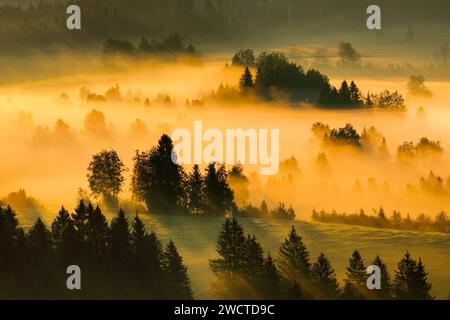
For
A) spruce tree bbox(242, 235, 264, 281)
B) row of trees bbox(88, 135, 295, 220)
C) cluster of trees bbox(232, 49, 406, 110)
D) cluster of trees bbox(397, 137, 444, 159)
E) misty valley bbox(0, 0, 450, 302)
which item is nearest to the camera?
spruce tree bbox(242, 235, 264, 281)

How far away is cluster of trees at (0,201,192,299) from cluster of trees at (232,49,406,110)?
92.3 ft

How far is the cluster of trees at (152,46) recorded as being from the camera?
10750cm

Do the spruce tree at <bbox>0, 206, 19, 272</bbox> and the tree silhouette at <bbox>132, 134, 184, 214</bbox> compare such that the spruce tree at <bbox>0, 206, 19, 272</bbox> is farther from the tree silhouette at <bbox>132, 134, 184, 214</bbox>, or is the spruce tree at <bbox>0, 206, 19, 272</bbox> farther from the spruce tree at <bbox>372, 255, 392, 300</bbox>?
the spruce tree at <bbox>372, 255, 392, 300</bbox>

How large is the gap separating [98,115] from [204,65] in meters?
12.2

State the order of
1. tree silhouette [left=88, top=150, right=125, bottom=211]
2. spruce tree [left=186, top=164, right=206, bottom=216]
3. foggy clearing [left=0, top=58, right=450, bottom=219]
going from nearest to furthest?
spruce tree [left=186, top=164, right=206, bottom=216] < tree silhouette [left=88, top=150, right=125, bottom=211] < foggy clearing [left=0, top=58, right=450, bottom=219]

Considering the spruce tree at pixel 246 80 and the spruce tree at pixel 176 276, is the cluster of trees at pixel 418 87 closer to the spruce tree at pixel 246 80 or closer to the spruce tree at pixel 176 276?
the spruce tree at pixel 246 80

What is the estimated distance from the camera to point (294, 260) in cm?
8206

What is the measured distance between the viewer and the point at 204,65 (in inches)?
4220

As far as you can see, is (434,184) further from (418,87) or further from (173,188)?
(173,188)

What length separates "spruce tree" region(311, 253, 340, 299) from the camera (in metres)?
80.5

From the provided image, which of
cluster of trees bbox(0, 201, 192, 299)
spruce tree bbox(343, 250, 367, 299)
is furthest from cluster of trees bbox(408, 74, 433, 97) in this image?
cluster of trees bbox(0, 201, 192, 299)
